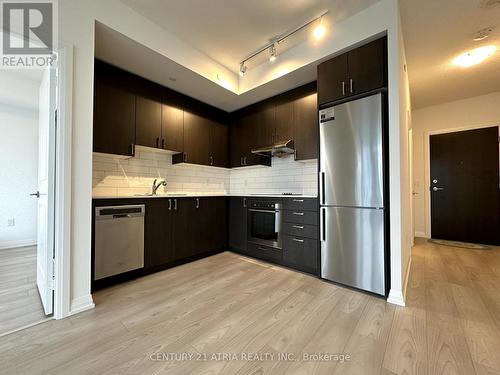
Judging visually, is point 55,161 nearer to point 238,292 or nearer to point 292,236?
point 238,292

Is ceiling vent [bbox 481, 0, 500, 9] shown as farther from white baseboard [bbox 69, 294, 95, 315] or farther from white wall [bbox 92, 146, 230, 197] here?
white baseboard [bbox 69, 294, 95, 315]

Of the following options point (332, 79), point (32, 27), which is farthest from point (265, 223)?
point (32, 27)

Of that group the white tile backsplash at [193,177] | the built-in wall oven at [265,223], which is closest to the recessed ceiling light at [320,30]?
the white tile backsplash at [193,177]

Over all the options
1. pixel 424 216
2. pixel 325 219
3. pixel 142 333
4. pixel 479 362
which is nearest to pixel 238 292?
pixel 142 333

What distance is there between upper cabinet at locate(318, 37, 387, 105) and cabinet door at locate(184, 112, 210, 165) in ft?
5.98

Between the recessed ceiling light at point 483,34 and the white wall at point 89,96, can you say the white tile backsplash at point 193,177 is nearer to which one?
the white wall at point 89,96

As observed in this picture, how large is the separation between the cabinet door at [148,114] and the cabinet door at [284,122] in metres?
1.64

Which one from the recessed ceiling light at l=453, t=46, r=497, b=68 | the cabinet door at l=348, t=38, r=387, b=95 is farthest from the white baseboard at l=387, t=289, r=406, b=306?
the recessed ceiling light at l=453, t=46, r=497, b=68

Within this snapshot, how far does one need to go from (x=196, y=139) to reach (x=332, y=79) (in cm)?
201

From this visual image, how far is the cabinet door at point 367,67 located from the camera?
77.8 inches

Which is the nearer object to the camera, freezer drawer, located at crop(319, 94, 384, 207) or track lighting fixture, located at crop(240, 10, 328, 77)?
freezer drawer, located at crop(319, 94, 384, 207)

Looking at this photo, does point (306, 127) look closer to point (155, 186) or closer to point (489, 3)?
point (489, 3)

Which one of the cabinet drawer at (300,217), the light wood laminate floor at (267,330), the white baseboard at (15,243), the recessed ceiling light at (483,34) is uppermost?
the recessed ceiling light at (483,34)

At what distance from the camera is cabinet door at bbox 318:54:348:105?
2209mm
